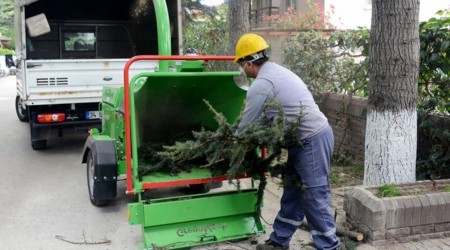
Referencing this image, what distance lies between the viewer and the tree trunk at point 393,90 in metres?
4.41

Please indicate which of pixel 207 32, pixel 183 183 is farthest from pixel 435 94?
pixel 207 32

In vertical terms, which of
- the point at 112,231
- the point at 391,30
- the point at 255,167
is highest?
the point at 391,30

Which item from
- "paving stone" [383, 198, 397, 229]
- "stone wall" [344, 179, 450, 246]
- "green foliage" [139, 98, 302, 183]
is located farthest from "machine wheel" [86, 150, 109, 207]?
"paving stone" [383, 198, 397, 229]

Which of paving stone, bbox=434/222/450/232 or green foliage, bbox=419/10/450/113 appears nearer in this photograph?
paving stone, bbox=434/222/450/232

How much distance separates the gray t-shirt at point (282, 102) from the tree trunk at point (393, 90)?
1.07 m

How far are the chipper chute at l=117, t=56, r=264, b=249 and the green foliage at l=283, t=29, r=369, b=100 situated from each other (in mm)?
2862

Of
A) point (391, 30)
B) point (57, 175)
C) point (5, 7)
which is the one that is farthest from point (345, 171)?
point (5, 7)

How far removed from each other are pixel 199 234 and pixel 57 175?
A: 11.4ft

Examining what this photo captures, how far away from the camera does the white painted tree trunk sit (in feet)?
14.8

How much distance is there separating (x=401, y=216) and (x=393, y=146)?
753mm

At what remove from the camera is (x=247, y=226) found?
4320mm

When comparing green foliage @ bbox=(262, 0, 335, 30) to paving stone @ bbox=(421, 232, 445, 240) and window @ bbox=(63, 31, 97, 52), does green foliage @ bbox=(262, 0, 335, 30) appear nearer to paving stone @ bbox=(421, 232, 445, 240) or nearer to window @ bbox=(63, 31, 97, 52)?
window @ bbox=(63, 31, 97, 52)

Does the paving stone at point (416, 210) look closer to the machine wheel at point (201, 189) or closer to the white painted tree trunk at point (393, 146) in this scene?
the white painted tree trunk at point (393, 146)

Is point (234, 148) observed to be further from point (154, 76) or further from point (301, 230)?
point (301, 230)
